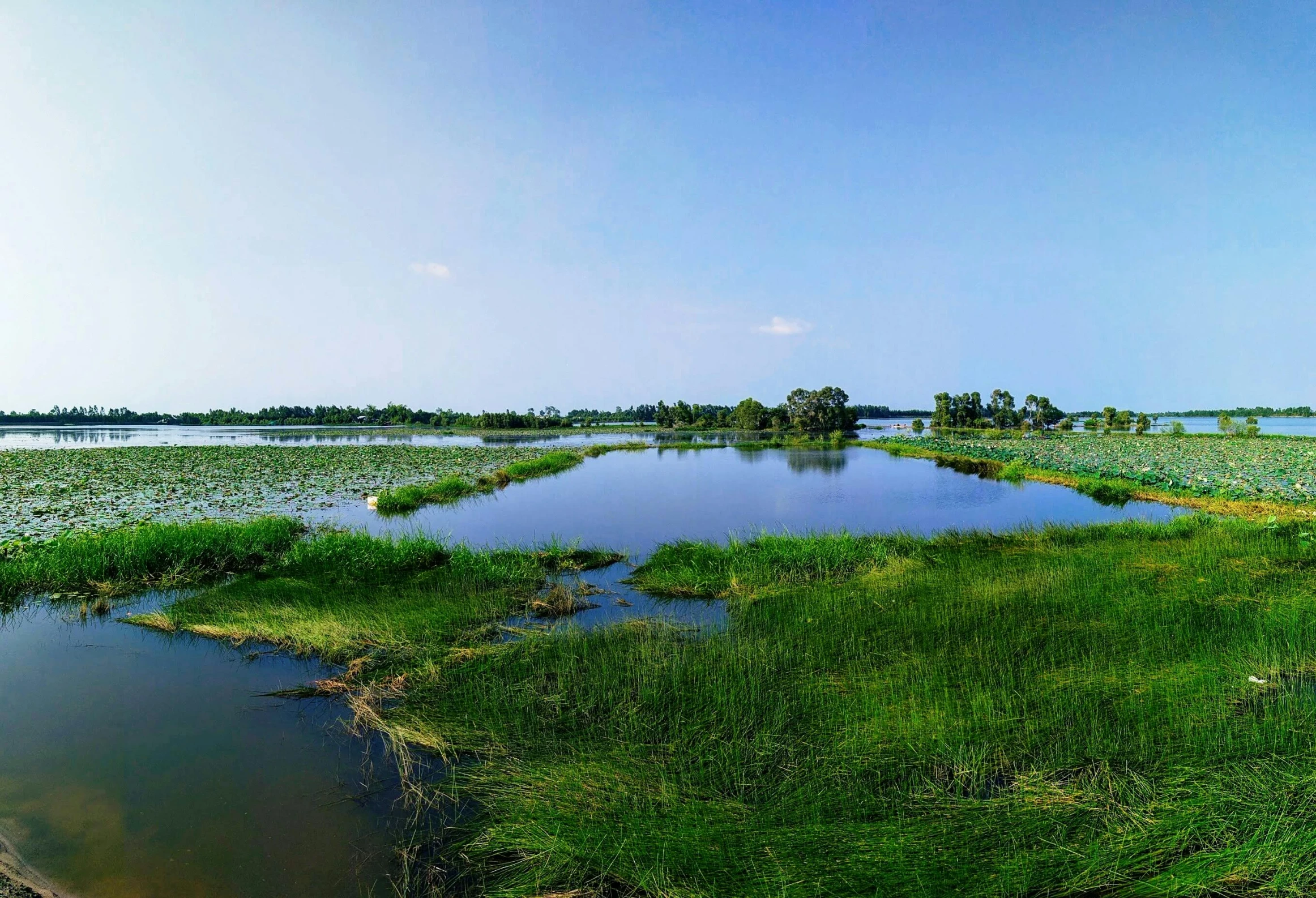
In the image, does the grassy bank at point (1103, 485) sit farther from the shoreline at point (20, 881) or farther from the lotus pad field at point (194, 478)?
the lotus pad field at point (194, 478)

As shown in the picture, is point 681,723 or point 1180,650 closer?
point 681,723

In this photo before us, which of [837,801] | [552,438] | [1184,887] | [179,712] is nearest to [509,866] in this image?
[837,801]

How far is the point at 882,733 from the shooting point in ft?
15.0

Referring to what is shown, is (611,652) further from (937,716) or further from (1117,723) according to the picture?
(1117,723)

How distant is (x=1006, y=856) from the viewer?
3291mm

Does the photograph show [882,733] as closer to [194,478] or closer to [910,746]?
[910,746]

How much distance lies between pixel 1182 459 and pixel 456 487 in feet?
112

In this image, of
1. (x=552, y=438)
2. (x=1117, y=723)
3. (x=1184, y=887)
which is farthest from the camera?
(x=552, y=438)

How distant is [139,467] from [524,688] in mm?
29954

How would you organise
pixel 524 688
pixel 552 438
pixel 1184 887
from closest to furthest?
pixel 1184 887 < pixel 524 688 < pixel 552 438

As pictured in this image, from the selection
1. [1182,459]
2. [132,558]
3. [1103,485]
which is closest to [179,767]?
[132,558]

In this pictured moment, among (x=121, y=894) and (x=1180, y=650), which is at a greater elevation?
(x=1180, y=650)

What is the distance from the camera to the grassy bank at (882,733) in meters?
3.31

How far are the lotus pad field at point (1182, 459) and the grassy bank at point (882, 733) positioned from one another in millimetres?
13002
